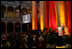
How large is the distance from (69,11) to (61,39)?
3.46m

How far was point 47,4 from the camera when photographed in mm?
12562

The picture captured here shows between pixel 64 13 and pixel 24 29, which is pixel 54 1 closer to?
pixel 64 13

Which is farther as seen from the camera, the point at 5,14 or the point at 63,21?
the point at 5,14

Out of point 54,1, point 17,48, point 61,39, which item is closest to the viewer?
point 17,48

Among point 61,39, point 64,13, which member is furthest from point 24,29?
point 61,39

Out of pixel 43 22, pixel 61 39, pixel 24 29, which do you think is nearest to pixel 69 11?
pixel 61 39

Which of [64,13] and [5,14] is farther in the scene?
[5,14]

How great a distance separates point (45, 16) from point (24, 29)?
18234mm

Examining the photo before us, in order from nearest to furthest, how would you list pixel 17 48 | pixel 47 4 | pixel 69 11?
pixel 17 48, pixel 69 11, pixel 47 4

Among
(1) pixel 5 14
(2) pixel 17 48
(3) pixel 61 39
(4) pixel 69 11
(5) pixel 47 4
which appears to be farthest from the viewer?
(1) pixel 5 14

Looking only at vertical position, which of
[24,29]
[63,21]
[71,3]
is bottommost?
[24,29]

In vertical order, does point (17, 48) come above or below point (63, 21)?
below

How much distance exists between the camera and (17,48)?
3676 mm

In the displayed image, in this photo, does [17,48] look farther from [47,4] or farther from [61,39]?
[47,4]
